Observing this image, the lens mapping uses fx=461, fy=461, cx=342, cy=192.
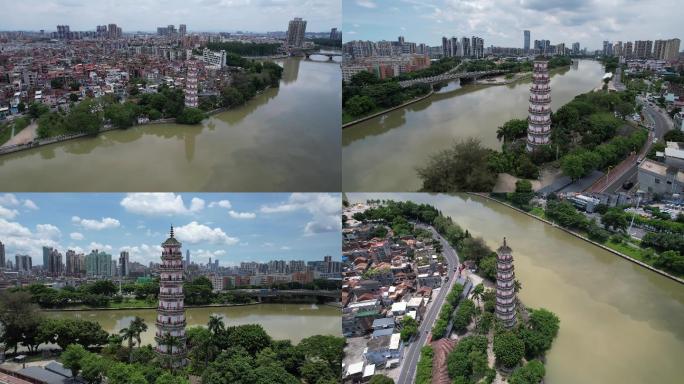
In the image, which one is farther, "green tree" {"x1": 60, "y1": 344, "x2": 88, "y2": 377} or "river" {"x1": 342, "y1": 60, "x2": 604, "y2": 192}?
"river" {"x1": 342, "y1": 60, "x2": 604, "y2": 192}

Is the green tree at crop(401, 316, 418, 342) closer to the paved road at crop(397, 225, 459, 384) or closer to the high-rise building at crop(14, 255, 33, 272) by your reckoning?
the paved road at crop(397, 225, 459, 384)

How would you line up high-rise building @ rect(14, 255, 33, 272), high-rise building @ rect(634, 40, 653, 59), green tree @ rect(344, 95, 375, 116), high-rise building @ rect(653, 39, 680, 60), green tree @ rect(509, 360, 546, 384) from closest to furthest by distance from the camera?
green tree @ rect(509, 360, 546, 384)
high-rise building @ rect(14, 255, 33, 272)
green tree @ rect(344, 95, 375, 116)
high-rise building @ rect(653, 39, 680, 60)
high-rise building @ rect(634, 40, 653, 59)

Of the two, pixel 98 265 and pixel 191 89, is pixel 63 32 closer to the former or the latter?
pixel 191 89

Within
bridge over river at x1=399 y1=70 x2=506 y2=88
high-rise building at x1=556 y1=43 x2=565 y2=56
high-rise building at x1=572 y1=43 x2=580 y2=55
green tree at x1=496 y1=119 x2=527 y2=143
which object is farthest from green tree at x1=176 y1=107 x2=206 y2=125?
high-rise building at x1=572 y1=43 x2=580 y2=55

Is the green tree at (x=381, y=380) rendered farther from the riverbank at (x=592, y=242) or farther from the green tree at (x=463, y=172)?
the riverbank at (x=592, y=242)

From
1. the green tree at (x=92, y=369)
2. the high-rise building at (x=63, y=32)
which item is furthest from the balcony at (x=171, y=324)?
the high-rise building at (x=63, y=32)

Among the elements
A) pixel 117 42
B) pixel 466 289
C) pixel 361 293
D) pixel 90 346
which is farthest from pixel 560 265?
pixel 117 42

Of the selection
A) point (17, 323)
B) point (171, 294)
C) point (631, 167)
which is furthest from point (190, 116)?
point (631, 167)
